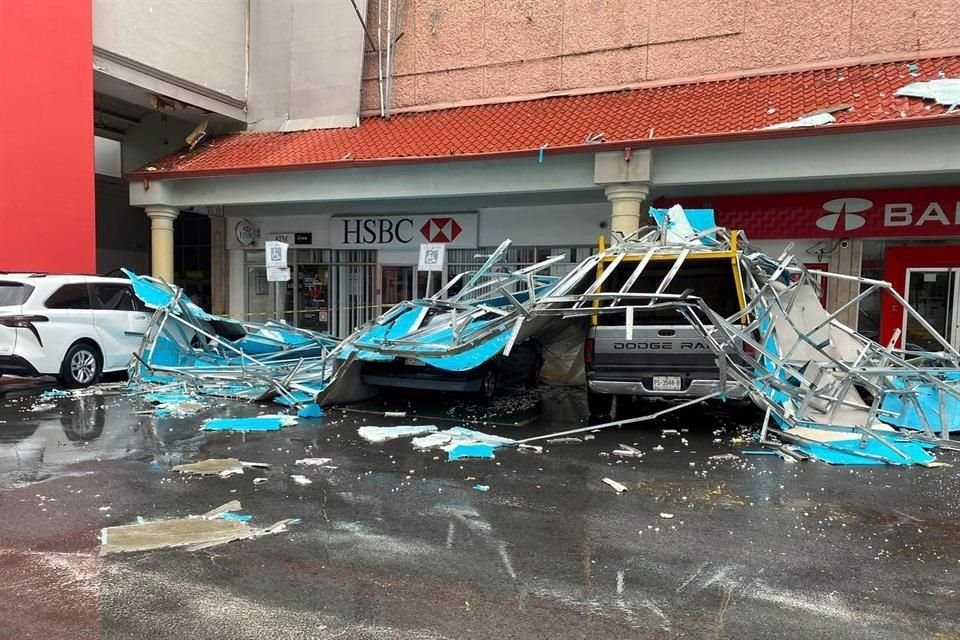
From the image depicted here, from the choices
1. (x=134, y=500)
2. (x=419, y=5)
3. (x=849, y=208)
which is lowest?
(x=134, y=500)

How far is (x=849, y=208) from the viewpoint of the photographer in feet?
41.7

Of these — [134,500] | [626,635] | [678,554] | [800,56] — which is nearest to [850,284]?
[800,56]

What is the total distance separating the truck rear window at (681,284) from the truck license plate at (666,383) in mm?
995

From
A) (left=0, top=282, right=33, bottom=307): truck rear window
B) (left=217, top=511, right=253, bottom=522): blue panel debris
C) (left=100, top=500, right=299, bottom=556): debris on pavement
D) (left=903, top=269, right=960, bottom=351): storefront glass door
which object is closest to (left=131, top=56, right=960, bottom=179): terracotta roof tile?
(left=903, top=269, right=960, bottom=351): storefront glass door

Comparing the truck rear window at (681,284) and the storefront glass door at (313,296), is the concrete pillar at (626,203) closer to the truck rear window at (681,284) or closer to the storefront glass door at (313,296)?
the truck rear window at (681,284)

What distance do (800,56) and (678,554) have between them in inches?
469

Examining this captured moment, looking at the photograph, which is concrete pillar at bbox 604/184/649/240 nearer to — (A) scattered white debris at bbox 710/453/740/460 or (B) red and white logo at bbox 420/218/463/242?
(B) red and white logo at bbox 420/218/463/242

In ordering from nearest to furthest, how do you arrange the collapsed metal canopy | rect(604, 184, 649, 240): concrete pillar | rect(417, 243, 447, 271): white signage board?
the collapsed metal canopy, rect(604, 184, 649, 240): concrete pillar, rect(417, 243, 447, 271): white signage board

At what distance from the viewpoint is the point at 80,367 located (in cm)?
1089

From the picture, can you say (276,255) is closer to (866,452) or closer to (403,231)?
(403,231)

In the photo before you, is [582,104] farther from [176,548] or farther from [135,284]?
[176,548]

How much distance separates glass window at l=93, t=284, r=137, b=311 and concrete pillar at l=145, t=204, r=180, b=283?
417 centimetres

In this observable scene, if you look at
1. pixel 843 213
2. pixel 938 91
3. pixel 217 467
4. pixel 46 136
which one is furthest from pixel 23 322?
pixel 938 91

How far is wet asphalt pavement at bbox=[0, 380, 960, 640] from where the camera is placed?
134 inches
